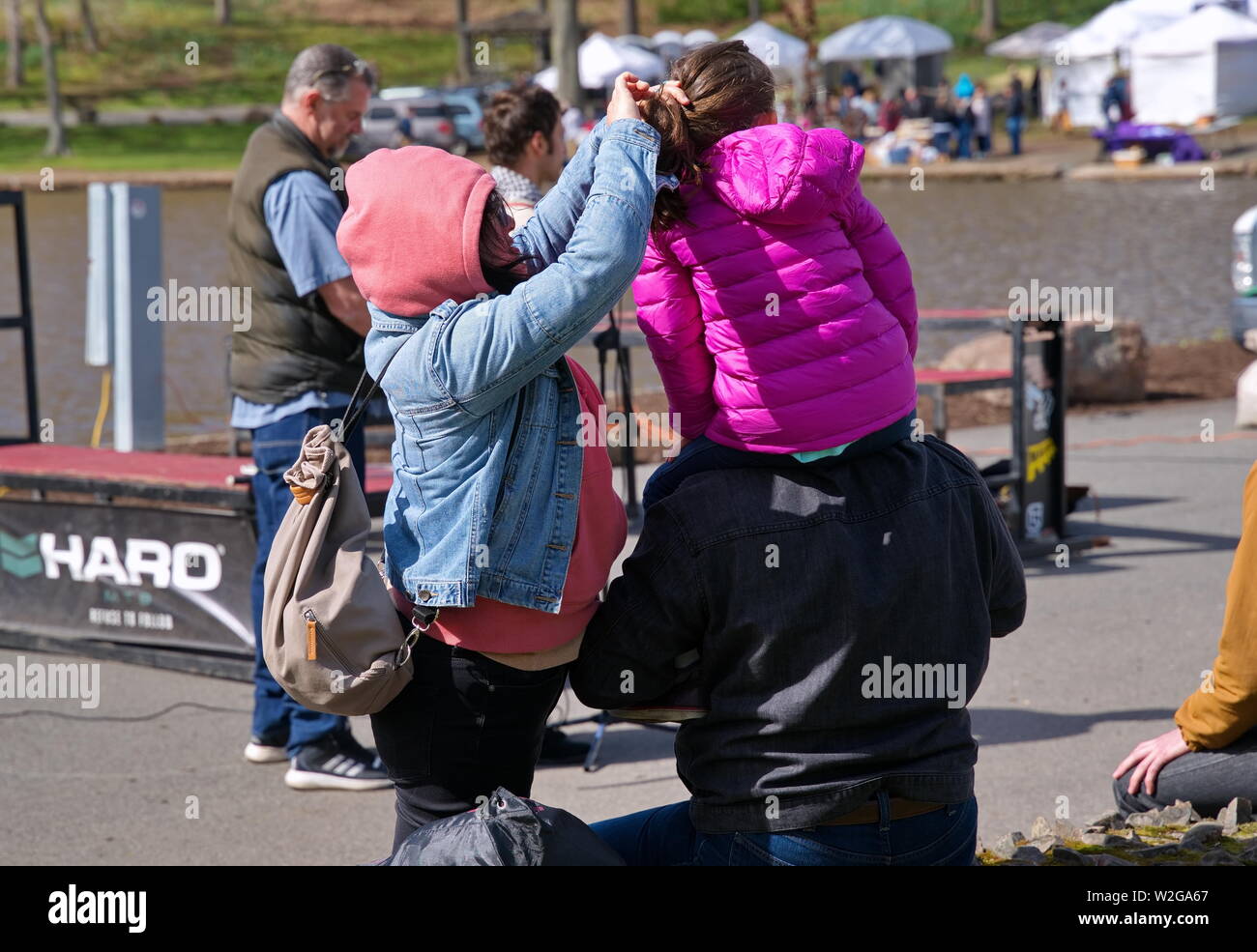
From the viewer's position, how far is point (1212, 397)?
37.1ft

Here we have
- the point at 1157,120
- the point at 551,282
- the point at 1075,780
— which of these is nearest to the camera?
the point at 551,282

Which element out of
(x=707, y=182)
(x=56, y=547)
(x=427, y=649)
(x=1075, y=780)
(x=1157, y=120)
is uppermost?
(x=1157, y=120)

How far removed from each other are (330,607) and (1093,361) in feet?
30.9

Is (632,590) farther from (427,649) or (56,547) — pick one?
(56,547)

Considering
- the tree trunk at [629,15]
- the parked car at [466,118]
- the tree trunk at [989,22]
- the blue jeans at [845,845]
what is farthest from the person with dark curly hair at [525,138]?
the tree trunk at [989,22]

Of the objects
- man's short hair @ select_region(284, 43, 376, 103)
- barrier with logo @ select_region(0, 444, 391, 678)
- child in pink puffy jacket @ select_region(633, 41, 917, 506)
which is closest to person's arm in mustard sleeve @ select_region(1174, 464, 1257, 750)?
child in pink puffy jacket @ select_region(633, 41, 917, 506)

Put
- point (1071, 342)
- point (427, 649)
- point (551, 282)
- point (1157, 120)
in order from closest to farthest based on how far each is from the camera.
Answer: point (551, 282) → point (427, 649) → point (1071, 342) → point (1157, 120)

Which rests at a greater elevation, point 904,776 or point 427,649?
point 427,649

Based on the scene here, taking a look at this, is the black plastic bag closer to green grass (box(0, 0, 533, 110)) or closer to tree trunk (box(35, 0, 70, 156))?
tree trunk (box(35, 0, 70, 156))

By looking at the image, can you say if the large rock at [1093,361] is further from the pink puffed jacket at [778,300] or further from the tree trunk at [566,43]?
the tree trunk at [566,43]

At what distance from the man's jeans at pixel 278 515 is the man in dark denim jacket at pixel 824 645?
2.30 metres

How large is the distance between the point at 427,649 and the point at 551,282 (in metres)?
0.69

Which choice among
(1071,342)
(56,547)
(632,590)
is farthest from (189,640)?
(1071,342)

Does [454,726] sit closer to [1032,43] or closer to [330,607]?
[330,607]
